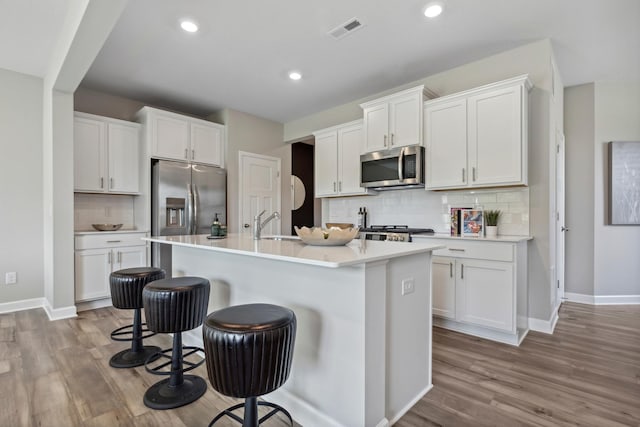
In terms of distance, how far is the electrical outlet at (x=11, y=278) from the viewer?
3.53m

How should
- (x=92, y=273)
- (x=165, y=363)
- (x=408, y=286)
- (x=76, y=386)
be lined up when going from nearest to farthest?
(x=408, y=286)
(x=76, y=386)
(x=165, y=363)
(x=92, y=273)

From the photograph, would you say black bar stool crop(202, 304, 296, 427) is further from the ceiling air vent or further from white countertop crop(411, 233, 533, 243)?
the ceiling air vent

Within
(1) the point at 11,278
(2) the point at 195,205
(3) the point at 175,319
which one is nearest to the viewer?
(3) the point at 175,319

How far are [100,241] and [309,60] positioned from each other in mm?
3152

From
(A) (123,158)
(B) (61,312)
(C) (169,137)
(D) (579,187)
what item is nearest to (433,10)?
(D) (579,187)

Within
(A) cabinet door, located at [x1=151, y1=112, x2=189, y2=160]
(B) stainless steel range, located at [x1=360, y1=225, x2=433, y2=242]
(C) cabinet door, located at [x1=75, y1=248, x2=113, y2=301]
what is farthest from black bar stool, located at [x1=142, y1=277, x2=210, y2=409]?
(A) cabinet door, located at [x1=151, y1=112, x2=189, y2=160]

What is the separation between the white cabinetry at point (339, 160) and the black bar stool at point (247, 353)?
3.12 meters

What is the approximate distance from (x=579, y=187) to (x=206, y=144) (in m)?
5.03

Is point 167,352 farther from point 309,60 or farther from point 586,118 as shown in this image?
point 586,118

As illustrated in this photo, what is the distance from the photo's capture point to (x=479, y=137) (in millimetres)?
3127

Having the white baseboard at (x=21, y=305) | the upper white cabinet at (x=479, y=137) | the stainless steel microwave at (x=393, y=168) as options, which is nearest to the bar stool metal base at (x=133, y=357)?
the white baseboard at (x=21, y=305)

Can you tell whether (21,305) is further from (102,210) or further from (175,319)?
(175,319)

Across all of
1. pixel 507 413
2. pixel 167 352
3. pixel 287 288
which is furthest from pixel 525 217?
pixel 167 352

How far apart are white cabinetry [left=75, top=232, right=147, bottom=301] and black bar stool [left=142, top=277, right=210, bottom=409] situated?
212 centimetres
